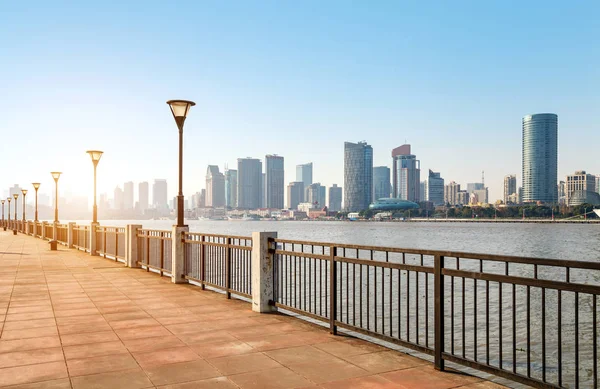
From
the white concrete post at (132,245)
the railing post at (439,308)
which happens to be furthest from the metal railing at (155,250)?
the railing post at (439,308)

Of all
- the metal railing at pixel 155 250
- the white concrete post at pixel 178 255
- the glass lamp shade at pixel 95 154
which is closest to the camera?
the white concrete post at pixel 178 255

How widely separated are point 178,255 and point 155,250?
285 cm

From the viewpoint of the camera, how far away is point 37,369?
5.74 metres

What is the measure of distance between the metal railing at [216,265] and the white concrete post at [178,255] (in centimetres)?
11

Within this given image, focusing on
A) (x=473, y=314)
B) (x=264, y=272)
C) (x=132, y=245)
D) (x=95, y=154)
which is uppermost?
(x=95, y=154)

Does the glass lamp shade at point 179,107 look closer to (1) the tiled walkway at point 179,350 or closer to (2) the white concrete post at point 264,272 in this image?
(1) the tiled walkway at point 179,350

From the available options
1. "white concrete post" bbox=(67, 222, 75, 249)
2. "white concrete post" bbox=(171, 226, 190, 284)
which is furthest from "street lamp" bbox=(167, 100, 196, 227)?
"white concrete post" bbox=(67, 222, 75, 249)

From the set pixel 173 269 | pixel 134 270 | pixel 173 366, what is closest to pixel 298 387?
pixel 173 366

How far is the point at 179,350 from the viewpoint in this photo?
6508mm

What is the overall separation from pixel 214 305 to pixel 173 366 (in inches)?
156

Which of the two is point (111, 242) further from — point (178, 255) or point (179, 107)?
point (179, 107)

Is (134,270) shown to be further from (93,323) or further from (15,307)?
(93,323)

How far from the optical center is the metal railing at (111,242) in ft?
63.9

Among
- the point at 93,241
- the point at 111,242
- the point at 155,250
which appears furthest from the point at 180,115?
the point at 93,241
